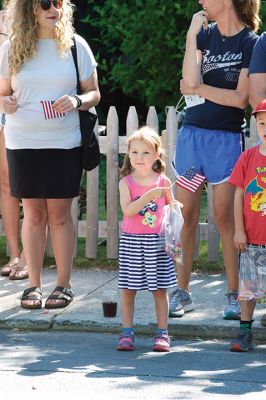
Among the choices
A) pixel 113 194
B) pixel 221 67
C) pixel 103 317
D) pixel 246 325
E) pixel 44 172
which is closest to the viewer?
pixel 246 325

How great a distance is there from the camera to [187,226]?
7391mm

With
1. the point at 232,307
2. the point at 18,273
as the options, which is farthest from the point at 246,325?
the point at 18,273

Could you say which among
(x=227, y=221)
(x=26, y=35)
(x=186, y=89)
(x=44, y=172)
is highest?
(x=26, y=35)

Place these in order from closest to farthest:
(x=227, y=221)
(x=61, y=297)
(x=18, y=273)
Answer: (x=227, y=221)
(x=61, y=297)
(x=18, y=273)

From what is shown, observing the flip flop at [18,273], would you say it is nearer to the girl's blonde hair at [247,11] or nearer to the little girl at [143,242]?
the little girl at [143,242]

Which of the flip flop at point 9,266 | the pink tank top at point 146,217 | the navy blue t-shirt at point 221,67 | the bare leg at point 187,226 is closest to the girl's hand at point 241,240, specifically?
the pink tank top at point 146,217

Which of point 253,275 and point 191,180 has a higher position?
point 191,180

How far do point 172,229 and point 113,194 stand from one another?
2.64m

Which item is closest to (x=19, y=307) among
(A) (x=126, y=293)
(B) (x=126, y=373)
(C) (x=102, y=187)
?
(A) (x=126, y=293)

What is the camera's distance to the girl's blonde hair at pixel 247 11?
7.21 metres

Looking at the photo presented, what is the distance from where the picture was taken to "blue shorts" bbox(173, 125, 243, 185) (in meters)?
7.26

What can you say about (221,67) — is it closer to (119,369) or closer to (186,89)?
(186,89)

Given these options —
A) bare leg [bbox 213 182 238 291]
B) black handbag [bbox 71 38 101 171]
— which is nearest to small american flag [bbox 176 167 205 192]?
bare leg [bbox 213 182 238 291]

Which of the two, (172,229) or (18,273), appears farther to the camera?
(18,273)
